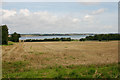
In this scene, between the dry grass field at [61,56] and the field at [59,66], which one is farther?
the dry grass field at [61,56]

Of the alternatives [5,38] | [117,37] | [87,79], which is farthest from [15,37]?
[87,79]

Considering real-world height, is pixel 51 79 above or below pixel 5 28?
below

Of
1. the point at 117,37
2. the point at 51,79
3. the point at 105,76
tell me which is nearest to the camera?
the point at 51,79

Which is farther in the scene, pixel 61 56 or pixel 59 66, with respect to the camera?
pixel 61 56

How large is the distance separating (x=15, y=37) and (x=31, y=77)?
6089 cm

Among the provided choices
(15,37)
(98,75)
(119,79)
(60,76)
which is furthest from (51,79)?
(15,37)

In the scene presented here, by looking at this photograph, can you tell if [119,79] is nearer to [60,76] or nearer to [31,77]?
[60,76]

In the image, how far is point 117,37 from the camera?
8275 centimetres

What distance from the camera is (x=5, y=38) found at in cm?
3966

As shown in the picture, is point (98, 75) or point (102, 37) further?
point (102, 37)

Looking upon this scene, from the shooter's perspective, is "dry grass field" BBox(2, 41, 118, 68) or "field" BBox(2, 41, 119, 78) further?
"dry grass field" BBox(2, 41, 118, 68)

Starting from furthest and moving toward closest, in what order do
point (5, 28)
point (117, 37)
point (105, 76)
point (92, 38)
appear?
point (92, 38), point (117, 37), point (5, 28), point (105, 76)

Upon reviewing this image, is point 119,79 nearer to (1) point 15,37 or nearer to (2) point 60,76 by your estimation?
(2) point 60,76

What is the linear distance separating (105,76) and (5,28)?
3584cm
